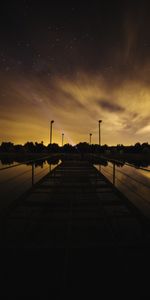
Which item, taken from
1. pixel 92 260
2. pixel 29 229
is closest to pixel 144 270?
pixel 92 260

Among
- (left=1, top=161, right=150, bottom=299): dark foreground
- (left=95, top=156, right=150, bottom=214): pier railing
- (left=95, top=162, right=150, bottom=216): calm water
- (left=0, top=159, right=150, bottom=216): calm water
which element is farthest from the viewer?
(left=0, top=159, right=150, bottom=216): calm water

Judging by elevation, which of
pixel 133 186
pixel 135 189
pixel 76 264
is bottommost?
pixel 135 189

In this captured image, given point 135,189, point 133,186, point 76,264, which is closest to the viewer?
point 76,264

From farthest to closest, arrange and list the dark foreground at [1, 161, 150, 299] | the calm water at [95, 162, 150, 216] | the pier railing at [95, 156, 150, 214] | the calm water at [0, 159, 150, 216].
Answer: the calm water at [0, 159, 150, 216]
the calm water at [95, 162, 150, 216]
the pier railing at [95, 156, 150, 214]
the dark foreground at [1, 161, 150, 299]

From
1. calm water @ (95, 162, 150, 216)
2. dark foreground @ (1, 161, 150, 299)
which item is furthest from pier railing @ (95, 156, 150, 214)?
dark foreground @ (1, 161, 150, 299)

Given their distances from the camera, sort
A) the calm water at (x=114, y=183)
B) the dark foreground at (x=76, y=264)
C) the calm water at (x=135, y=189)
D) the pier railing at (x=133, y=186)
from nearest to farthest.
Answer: the dark foreground at (x=76, y=264) → the pier railing at (x=133, y=186) → the calm water at (x=135, y=189) → the calm water at (x=114, y=183)

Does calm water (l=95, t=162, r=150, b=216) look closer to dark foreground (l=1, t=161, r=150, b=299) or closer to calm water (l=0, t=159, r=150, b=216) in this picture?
calm water (l=0, t=159, r=150, b=216)

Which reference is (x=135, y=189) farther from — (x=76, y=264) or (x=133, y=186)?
(x=76, y=264)

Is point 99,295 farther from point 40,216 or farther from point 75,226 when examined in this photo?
point 40,216

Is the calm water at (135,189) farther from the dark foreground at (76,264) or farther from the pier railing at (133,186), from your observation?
the dark foreground at (76,264)

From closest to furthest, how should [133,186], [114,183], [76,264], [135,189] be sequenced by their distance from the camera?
[76,264] < [114,183] < [133,186] < [135,189]

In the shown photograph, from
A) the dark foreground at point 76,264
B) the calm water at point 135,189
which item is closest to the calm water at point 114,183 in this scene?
the calm water at point 135,189

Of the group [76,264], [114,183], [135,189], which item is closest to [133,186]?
[135,189]

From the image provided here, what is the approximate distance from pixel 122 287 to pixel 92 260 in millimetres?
722
